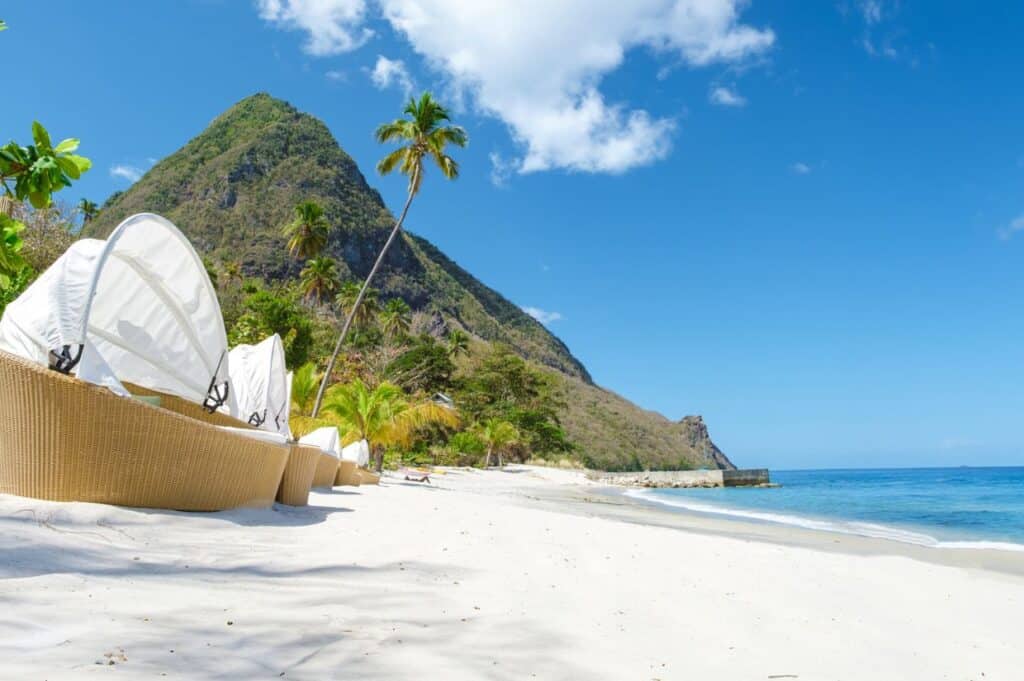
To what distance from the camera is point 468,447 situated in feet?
151

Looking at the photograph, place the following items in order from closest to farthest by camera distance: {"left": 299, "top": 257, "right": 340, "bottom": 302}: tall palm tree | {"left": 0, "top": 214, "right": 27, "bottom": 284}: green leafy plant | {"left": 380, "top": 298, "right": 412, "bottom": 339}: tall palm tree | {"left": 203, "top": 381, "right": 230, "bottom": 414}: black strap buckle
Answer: {"left": 0, "top": 214, "right": 27, "bottom": 284}: green leafy plant, {"left": 203, "top": 381, "right": 230, "bottom": 414}: black strap buckle, {"left": 299, "top": 257, "right": 340, "bottom": 302}: tall palm tree, {"left": 380, "top": 298, "right": 412, "bottom": 339}: tall palm tree

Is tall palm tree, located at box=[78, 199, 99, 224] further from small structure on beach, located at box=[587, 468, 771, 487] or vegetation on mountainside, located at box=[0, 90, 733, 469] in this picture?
small structure on beach, located at box=[587, 468, 771, 487]

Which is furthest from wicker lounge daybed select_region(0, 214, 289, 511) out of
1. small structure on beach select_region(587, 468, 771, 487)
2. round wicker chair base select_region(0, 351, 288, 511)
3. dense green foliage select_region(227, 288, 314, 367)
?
small structure on beach select_region(587, 468, 771, 487)

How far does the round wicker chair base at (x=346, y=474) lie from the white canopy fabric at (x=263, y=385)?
134 centimetres

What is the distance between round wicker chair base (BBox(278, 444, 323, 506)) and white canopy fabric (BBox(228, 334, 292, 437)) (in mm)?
4745

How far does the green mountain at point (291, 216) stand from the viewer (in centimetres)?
8556

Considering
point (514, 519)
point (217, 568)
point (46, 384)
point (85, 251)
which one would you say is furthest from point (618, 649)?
point (514, 519)

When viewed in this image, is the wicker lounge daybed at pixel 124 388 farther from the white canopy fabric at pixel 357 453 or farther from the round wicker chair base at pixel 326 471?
the white canopy fabric at pixel 357 453

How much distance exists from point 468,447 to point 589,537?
3838 cm

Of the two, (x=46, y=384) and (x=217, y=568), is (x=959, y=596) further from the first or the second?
(x=46, y=384)

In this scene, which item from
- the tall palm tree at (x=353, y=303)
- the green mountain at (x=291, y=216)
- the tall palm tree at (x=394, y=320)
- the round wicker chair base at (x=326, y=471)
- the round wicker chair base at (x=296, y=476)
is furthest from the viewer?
the green mountain at (x=291, y=216)

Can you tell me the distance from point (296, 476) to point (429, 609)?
15.2 ft

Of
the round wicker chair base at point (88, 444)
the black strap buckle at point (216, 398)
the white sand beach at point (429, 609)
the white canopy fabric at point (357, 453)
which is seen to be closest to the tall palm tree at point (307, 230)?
the white canopy fabric at point (357, 453)

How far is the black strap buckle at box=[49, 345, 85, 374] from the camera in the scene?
4996 mm
